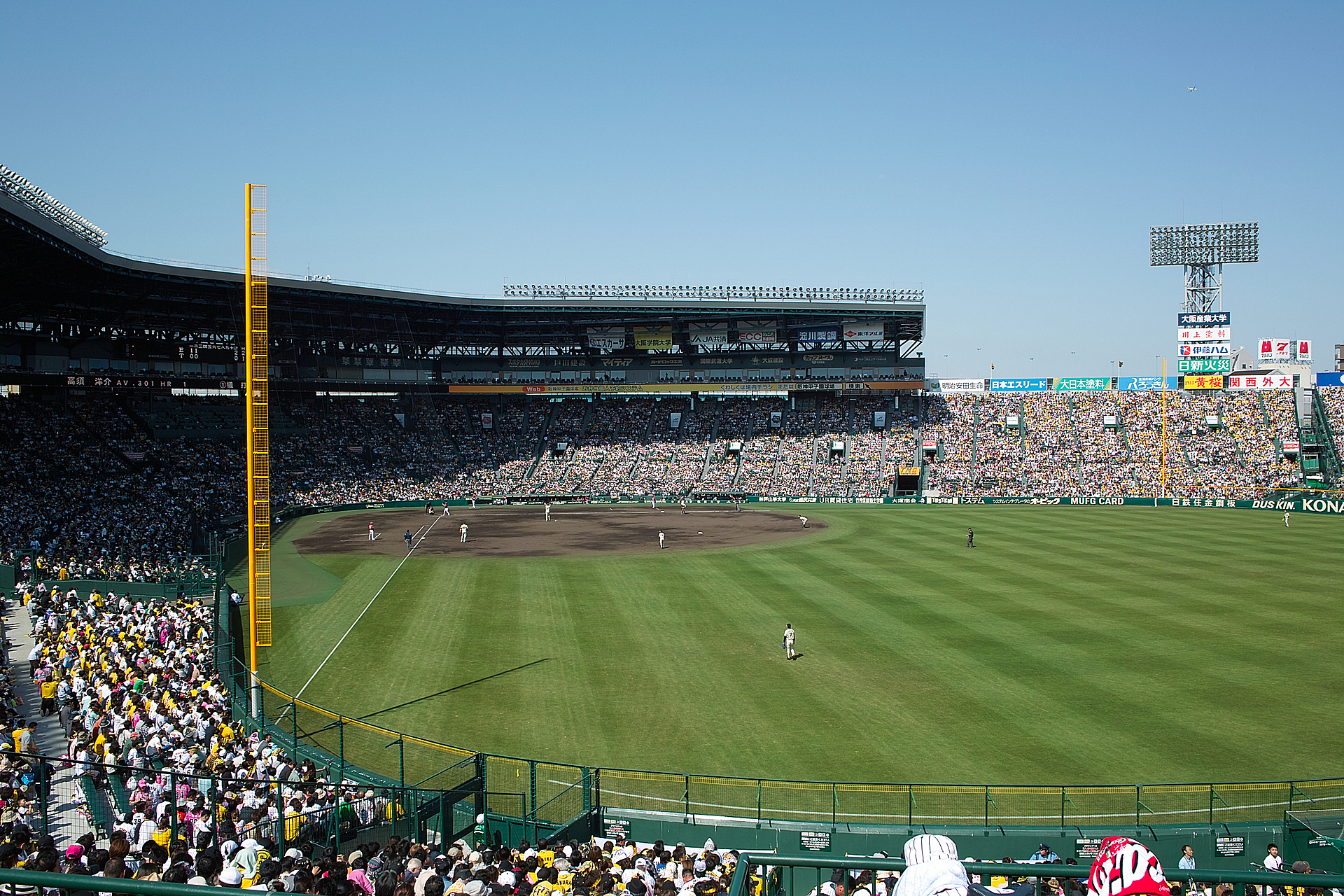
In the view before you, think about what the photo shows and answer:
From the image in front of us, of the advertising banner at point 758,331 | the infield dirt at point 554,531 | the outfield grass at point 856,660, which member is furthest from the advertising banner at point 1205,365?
the infield dirt at point 554,531

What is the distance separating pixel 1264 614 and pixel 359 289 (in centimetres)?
6067

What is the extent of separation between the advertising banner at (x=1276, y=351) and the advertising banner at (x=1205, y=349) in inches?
168

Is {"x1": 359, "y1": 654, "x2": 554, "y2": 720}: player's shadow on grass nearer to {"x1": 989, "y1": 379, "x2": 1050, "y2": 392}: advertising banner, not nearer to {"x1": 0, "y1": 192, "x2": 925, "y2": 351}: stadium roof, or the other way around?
{"x1": 0, "y1": 192, "x2": 925, "y2": 351}: stadium roof

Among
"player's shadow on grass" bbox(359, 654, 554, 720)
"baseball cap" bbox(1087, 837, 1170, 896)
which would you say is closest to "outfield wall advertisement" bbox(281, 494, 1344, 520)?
"player's shadow on grass" bbox(359, 654, 554, 720)

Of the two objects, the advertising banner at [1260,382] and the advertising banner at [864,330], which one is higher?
the advertising banner at [864,330]

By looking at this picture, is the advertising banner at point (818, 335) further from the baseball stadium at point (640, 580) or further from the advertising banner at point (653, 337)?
the advertising banner at point (653, 337)

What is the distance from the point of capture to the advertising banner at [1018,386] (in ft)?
279

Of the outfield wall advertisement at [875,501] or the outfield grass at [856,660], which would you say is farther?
the outfield wall advertisement at [875,501]

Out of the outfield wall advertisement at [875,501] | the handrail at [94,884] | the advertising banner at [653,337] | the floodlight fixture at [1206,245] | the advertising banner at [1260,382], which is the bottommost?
the outfield wall advertisement at [875,501]

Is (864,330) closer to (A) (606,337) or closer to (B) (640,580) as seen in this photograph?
(A) (606,337)

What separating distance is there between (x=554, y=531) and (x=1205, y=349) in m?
74.5

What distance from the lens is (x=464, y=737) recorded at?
736 inches

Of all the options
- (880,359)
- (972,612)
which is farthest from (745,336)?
(972,612)

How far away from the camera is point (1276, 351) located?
82000 millimetres
